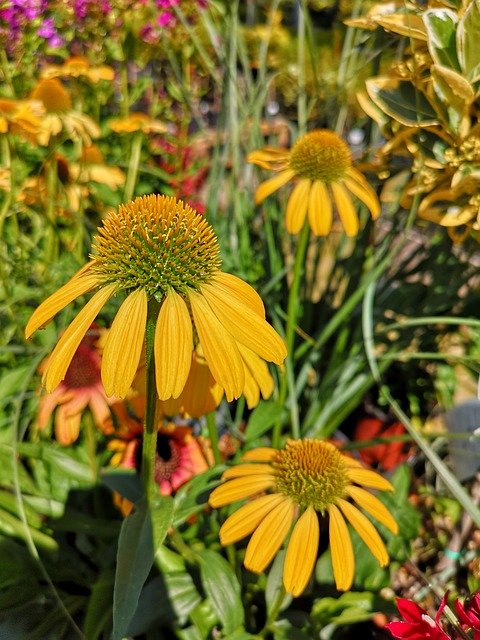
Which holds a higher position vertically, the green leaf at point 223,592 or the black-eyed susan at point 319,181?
the black-eyed susan at point 319,181

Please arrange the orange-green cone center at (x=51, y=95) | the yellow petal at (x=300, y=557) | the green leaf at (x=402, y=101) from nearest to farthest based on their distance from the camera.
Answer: the yellow petal at (x=300, y=557) → the green leaf at (x=402, y=101) → the orange-green cone center at (x=51, y=95)

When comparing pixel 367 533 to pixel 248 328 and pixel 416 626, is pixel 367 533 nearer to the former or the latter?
pixel 416 626

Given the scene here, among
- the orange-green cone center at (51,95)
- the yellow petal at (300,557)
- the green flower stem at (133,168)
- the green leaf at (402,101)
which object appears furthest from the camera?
the green flower stem at (133,168)

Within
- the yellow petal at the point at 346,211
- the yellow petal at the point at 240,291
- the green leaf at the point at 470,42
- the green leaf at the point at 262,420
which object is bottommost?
the green leaf at the point at 262,420

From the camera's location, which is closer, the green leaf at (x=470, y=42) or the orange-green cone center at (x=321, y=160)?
the green leaf at (x=470, y=42)

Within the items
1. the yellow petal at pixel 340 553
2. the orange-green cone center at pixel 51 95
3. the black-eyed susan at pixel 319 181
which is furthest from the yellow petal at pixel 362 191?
the orange-green cone center at pixel 51 95

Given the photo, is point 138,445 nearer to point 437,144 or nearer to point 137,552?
point 137,552

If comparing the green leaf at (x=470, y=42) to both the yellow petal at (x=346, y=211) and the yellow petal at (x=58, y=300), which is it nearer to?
the yellow petal at (x=346, y=211)
